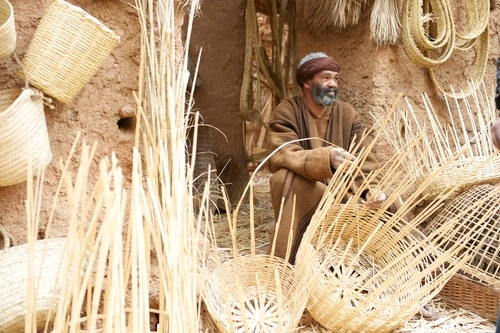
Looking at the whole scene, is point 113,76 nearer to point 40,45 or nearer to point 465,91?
point 40,45

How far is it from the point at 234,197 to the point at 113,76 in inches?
80.1

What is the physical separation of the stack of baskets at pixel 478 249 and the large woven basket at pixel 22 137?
1604 millimetres

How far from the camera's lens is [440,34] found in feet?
9.04

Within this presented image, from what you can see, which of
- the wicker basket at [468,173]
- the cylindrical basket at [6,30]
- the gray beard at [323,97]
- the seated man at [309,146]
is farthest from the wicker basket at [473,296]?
the cylindrical basket at [6,30]

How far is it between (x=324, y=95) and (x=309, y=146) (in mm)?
256

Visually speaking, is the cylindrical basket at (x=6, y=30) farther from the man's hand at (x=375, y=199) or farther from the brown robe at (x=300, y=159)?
the man's hand at (x=375, y=199)

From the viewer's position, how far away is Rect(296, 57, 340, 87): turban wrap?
266 cm

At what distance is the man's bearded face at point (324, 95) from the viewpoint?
2652mm

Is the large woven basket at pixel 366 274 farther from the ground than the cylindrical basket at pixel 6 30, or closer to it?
closer to it

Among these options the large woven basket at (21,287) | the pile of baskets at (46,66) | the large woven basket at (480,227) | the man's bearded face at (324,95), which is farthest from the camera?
the man's bearded face at (324,95)

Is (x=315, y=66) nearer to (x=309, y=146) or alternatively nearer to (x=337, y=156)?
(x=309, y=146)

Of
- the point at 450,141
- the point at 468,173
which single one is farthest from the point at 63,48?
the point at 450,141

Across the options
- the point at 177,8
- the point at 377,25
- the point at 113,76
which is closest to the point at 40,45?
the point at 113,76

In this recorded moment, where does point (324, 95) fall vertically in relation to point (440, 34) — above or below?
below
